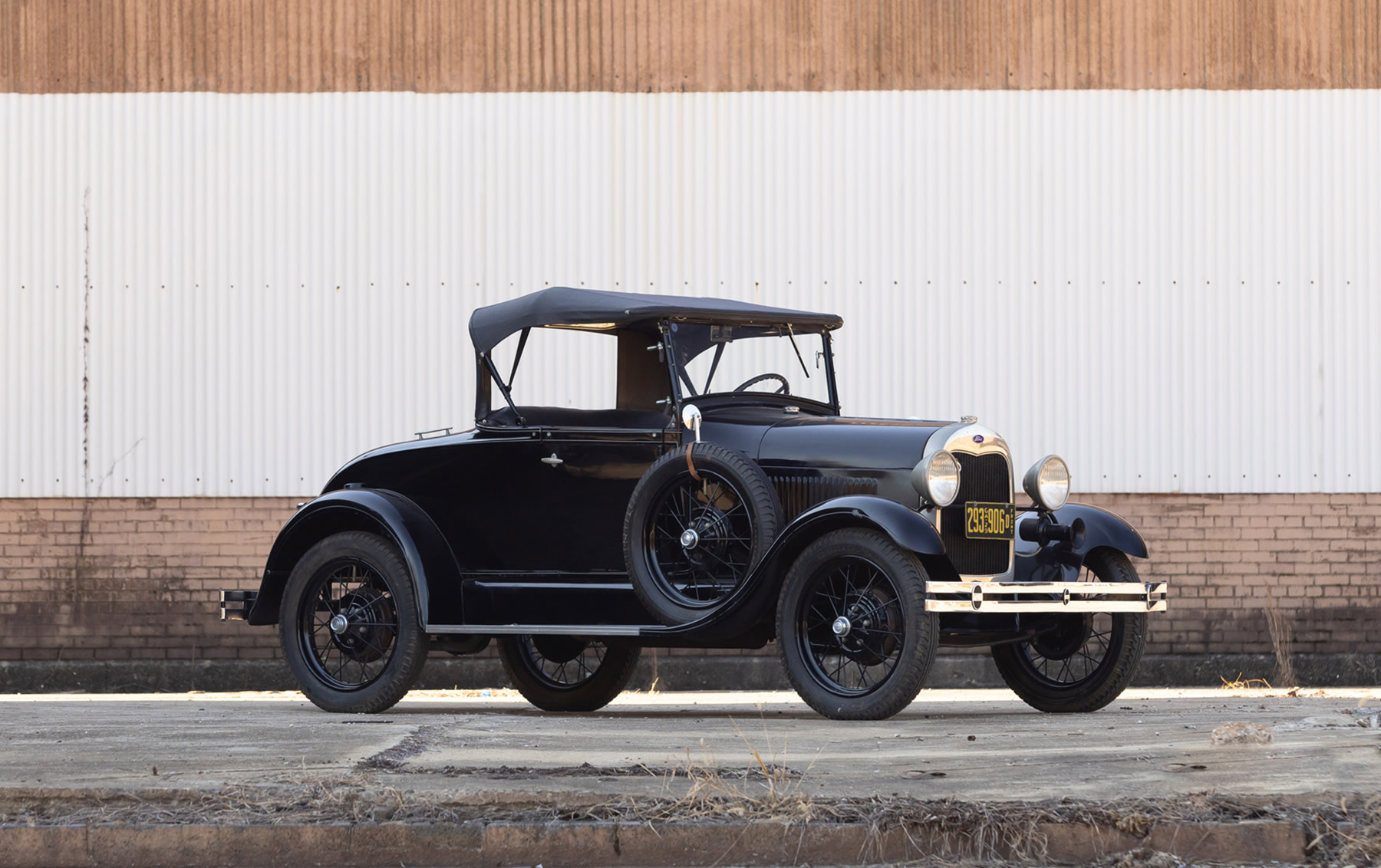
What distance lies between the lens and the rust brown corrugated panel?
1330 centimetres

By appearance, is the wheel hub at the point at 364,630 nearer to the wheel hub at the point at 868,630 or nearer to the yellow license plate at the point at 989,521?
the wheel hub at the point at 868,630

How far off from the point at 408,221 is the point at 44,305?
3058mm

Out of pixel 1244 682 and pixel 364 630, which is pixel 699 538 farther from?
pixel 1244 682

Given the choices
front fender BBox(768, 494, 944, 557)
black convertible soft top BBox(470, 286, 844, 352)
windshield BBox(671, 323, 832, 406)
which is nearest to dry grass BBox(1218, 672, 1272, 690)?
windshield BBox(671, 323, 832, 406)

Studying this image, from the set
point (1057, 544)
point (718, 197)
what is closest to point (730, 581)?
point (1057, 544)

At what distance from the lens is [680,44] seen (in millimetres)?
13305

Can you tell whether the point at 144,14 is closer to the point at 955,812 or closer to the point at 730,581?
the point at 730,581

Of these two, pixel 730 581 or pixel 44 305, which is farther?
pixel 44 305

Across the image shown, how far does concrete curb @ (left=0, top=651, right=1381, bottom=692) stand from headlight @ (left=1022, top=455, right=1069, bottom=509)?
488 centimetres

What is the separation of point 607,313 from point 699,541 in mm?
1403

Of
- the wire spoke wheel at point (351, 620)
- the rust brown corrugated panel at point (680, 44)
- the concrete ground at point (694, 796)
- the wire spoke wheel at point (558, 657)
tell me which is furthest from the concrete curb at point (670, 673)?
the concrete ground at point (694, 796)

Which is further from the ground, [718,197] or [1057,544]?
[718,197]

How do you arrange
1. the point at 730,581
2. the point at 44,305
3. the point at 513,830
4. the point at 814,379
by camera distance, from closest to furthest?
the point at 513,830 < the point at 730,581 < the point at 814,379 < the point at 44,305

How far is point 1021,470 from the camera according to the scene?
13500mm
